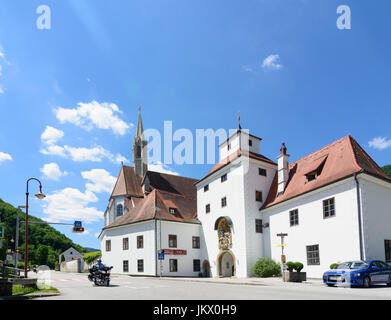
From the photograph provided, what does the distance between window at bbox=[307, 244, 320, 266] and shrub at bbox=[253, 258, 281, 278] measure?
406 cm

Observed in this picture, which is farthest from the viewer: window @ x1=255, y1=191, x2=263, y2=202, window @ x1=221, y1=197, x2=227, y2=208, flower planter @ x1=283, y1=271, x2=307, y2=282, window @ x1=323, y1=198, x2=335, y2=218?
window @ x1=221, y1=197, x2=227, y2=208

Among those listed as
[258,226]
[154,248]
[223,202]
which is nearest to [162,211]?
[154,248]

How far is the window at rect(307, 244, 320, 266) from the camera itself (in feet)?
90.3

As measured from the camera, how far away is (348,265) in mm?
19703

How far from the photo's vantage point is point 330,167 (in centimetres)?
2877

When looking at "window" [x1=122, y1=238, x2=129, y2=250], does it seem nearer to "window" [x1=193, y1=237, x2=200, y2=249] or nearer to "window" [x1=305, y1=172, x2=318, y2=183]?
"window" [x1=193, y1=237, x2=200, y2=249]

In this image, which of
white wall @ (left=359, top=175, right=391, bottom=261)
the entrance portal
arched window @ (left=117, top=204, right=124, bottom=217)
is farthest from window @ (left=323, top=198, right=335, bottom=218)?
arched window @ (left=117, top=204, right=124, bottom=217)

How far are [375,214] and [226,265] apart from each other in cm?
1899

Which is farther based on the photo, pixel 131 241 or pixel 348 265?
pixel 131 241

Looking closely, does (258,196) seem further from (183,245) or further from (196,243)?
(183,245)
